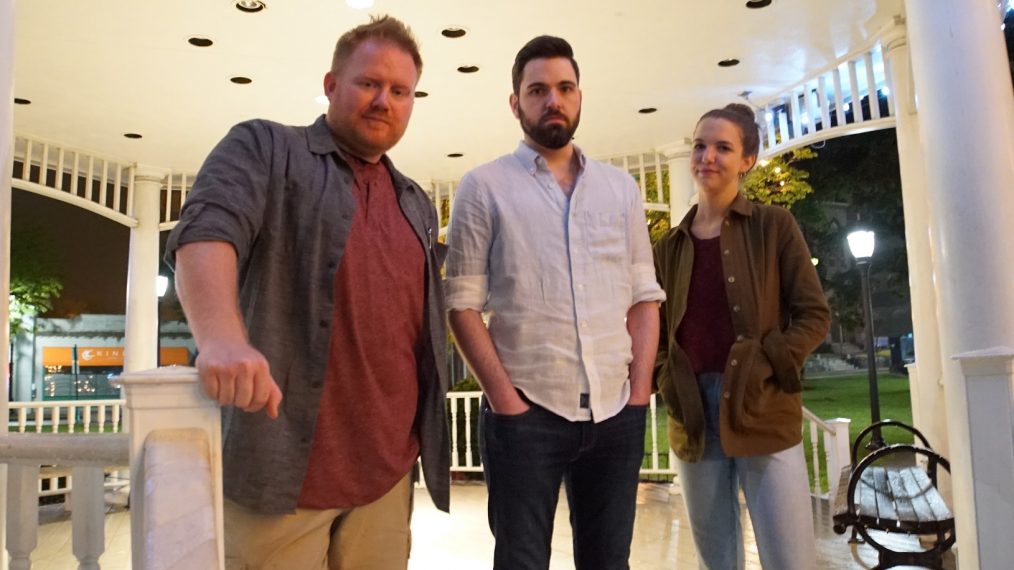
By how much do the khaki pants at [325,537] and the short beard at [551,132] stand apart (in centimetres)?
82

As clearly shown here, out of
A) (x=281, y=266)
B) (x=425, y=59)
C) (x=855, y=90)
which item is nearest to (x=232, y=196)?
(x=281, y=266)

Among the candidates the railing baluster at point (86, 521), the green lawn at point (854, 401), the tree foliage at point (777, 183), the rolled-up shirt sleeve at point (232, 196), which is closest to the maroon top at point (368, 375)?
the rolled-up shirt sleeve at point (232, 196)

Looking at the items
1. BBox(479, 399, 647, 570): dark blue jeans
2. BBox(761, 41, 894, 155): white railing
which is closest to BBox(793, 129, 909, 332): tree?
BBox(761, 41, 894, 155): white railing

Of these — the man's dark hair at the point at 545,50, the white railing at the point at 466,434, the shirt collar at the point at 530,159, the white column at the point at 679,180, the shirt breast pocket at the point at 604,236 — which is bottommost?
the white railing at the point at 466,434

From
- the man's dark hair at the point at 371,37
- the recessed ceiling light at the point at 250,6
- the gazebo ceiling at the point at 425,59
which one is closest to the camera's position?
the man's dark hair at the point at 371,37

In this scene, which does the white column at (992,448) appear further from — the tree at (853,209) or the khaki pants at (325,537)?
the tree at (853,209)

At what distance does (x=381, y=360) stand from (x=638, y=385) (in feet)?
2.16

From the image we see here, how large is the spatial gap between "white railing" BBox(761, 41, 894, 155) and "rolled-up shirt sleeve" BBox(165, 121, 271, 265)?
5023mm

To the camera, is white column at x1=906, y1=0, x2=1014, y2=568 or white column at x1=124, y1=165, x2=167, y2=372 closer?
white column at x1=906, y1=0, x2=1014, y2=568

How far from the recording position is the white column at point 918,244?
16.1 ft

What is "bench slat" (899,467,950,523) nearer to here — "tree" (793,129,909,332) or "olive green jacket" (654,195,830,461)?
"olive green jacket" (654,195,830,461)

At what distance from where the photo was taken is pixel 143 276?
306 inches

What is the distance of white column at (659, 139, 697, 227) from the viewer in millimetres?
7293

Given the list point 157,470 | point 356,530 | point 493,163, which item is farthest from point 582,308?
point 157,470
